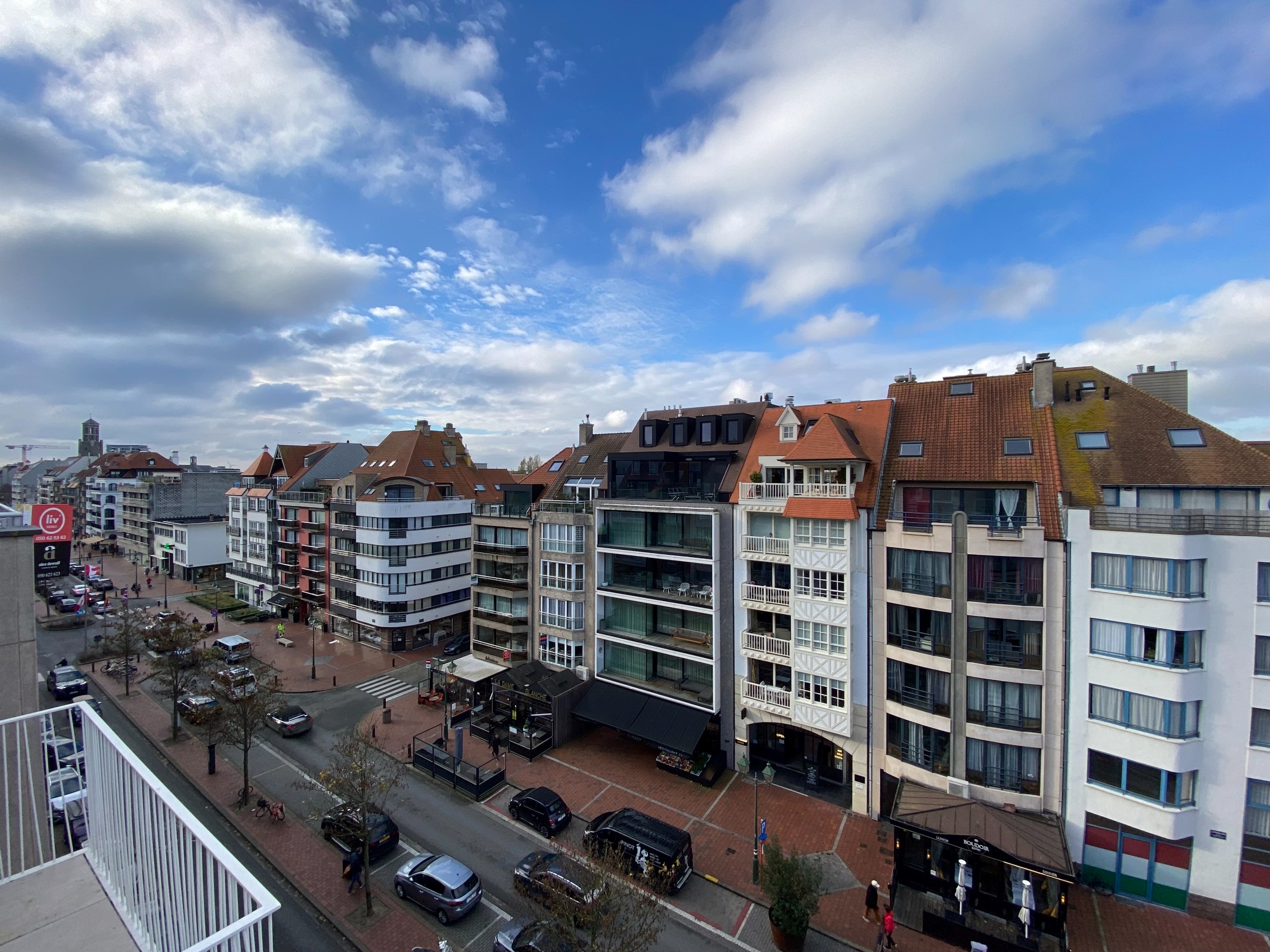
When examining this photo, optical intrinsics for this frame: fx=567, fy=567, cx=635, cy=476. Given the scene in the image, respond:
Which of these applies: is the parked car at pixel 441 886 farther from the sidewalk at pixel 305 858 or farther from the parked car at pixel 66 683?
the parked car at pixel 66 683

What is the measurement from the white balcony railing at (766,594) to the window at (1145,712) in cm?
1260

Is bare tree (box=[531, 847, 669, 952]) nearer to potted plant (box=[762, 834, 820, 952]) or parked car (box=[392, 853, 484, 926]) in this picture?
parked car (box=[392, 853, 484, 926])

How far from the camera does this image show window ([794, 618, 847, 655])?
27.5m

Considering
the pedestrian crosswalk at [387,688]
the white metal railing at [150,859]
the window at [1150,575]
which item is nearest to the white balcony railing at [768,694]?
the window at [1150,575]

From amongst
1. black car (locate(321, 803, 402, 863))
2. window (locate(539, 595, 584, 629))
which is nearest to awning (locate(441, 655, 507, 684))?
window (locate(539, 595, 584, 629))

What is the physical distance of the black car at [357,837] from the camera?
23375mm

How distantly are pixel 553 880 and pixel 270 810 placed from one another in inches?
620

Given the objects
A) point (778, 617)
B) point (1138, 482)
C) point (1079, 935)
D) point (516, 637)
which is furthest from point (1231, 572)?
point (516, 637)

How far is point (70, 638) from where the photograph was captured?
178ft

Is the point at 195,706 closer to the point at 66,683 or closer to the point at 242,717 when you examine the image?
the point at 242,717

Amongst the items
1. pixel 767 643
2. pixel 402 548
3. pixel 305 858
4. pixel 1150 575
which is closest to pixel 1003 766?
pixel 1150 575

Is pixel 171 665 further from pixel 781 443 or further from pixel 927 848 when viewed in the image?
pixel 927 848

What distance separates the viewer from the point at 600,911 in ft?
54.2

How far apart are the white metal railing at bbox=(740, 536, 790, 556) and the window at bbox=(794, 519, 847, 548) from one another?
103cm
